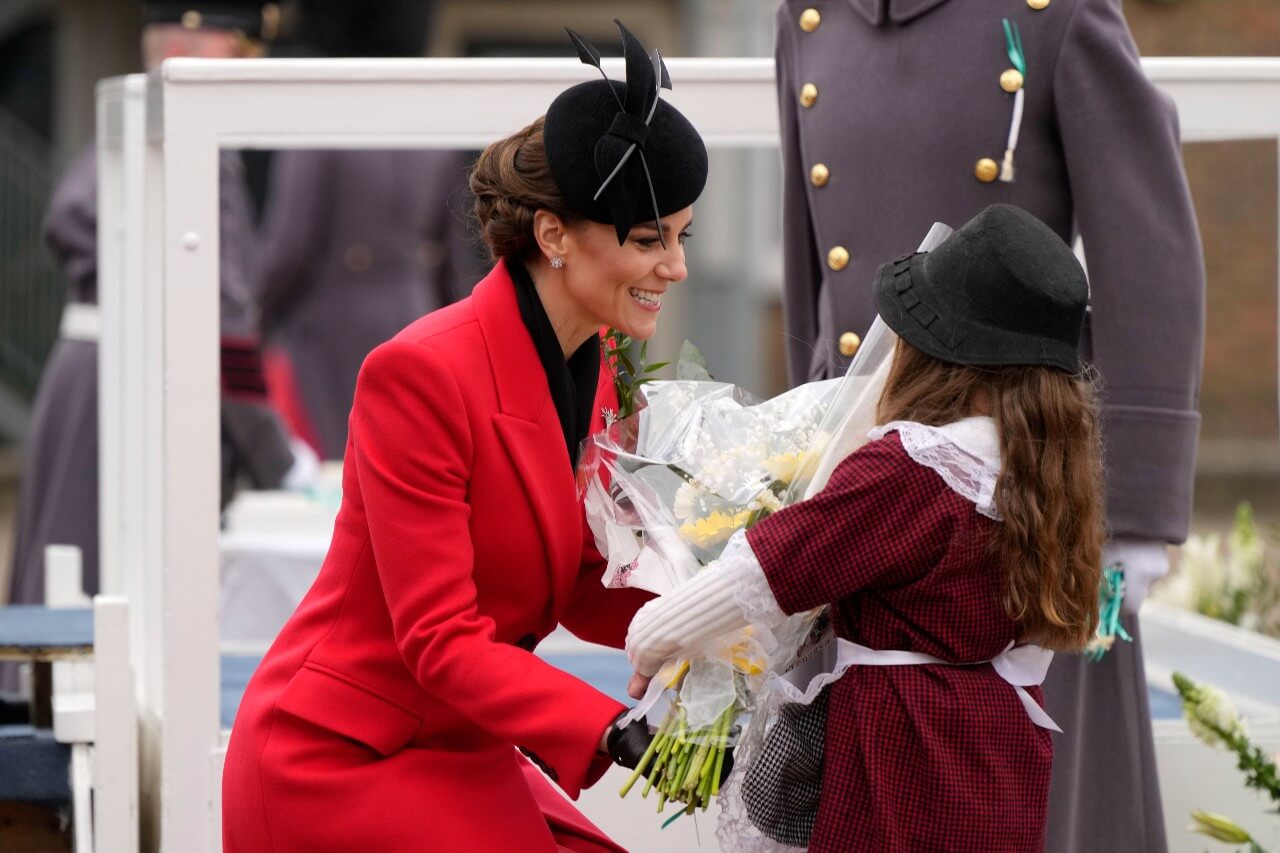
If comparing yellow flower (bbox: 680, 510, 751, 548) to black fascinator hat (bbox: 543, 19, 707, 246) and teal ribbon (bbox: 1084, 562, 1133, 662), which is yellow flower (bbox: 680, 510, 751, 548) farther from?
teal ribbon (bbox: 1084, 562, 1133, 662)

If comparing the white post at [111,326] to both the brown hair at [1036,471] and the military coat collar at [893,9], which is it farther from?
the brown hair at [1036,471]

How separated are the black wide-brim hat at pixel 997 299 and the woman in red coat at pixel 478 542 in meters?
0.32

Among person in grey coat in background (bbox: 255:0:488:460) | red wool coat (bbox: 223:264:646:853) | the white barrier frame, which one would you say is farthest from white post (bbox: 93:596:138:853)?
person in grey coat in background (bbox: 255:0:488:460)

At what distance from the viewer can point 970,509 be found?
2410mm

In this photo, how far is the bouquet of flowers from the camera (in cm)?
244

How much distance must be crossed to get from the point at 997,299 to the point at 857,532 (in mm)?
328

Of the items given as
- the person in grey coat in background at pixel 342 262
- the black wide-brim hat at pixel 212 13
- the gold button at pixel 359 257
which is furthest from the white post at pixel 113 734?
the gold button at pixel 359 257

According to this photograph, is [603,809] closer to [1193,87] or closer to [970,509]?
[970,509]

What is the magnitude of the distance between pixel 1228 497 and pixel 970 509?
37.2ft

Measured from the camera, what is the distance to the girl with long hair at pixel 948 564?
239 centimetres

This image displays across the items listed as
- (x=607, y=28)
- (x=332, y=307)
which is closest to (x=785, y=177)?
(x=332, y=307)

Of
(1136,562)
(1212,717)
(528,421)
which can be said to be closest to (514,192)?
(528,421)

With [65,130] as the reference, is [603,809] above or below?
below

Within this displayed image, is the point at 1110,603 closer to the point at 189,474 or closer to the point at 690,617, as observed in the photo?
the point at 690,617
